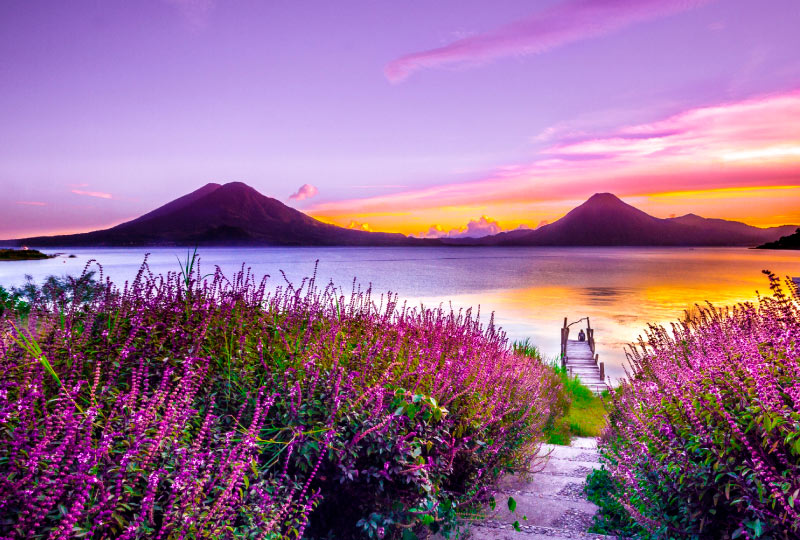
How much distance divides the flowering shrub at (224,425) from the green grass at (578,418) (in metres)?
5.40

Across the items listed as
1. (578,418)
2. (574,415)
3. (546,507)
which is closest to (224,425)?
(546,507)

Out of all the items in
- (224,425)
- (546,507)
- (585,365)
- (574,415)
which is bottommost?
(585,365)

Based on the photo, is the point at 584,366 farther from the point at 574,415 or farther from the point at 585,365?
the point at 574,415

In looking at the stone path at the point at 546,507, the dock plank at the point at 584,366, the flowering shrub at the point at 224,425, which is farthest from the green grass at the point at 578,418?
the flowering shrub at the point at 224,425

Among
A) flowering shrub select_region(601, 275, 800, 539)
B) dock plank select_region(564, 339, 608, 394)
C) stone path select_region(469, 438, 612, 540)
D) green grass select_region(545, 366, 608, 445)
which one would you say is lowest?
dock plank select_region(564, 339, 608, 394)

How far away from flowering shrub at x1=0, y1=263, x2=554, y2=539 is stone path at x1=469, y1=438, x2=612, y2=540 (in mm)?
394

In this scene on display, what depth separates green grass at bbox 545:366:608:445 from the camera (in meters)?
10.8

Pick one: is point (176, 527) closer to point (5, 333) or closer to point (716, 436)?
point (5, 333)

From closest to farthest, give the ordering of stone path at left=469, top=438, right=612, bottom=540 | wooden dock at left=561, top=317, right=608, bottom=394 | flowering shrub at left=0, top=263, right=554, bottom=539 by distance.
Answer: flowering shrub at left=0, top=263, right=554, bottom=539 < stone path at left=469, top=438, right=612, bottom=540 < wooden dock at left=561, top=317, right=608, bottom=394

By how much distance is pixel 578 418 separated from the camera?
1367 centimetres

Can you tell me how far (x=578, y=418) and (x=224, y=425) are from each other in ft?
39.8

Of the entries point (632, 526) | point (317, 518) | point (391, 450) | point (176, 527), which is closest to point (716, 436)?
point (632, 526)

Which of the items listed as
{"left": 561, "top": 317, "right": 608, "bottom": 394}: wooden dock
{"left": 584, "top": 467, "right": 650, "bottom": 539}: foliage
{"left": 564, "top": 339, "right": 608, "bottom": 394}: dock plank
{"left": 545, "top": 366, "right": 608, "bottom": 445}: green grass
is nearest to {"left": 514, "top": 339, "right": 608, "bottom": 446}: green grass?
{"left": 545, "top": 366, "right": 608, "bottom": 445}: green grass

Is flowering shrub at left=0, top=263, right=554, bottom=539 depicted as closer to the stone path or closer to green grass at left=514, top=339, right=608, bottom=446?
the stone path
